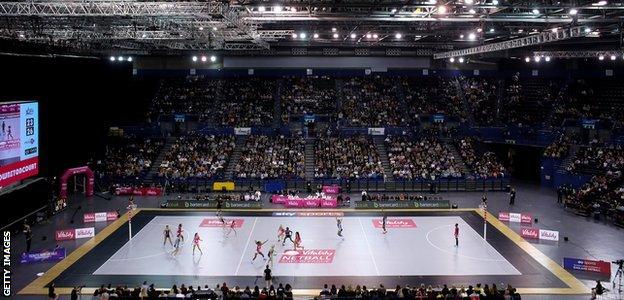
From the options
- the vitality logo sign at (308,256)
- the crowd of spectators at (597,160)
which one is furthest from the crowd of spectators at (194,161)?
the crowd of spectators at (597,160)

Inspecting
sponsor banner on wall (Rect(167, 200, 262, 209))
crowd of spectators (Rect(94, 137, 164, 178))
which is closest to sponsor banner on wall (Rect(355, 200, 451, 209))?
sponsor banner on wall (Rect(167, 200, 262, 209))

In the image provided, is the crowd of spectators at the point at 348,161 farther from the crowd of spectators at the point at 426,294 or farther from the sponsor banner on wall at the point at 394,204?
the crowd of spectators at the point at 426,294

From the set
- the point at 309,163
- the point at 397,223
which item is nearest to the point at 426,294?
the point at 397,223

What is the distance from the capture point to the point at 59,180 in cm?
4056

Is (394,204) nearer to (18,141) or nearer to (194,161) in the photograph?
(194,161)

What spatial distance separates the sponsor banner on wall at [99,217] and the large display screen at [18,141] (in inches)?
179

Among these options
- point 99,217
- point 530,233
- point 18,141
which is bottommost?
point 530,233

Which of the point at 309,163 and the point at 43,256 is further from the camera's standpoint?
the point at 309,163

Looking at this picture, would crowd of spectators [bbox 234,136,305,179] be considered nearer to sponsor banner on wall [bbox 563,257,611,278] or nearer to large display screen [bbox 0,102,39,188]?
large display screen [bbox 0,102,39,188]

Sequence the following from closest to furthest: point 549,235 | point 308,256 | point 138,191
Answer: point 308,256 → point 549,235 → point 138,191

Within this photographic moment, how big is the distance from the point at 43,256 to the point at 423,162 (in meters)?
31.9

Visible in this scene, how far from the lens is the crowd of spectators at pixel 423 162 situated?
45.4 meters

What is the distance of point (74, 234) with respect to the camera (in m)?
30.3

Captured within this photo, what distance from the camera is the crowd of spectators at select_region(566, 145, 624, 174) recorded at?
41.4 meters
